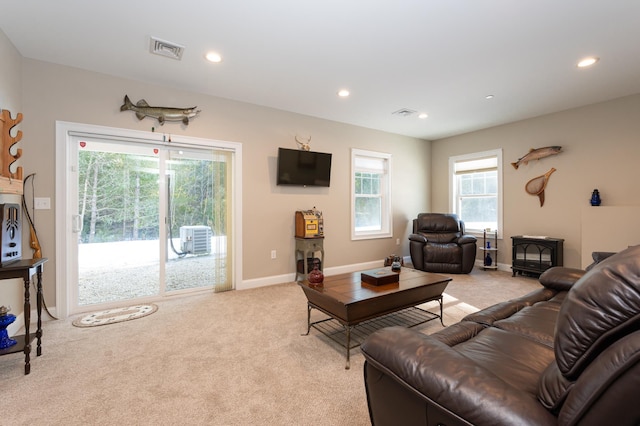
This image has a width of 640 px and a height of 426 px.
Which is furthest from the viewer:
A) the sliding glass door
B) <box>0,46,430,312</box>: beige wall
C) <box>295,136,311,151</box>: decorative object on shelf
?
<box>295,136,311,151</box>: decorative object on shelf

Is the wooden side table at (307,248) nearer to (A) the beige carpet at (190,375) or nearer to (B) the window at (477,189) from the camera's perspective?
(A) the beige carpet at (190,375)

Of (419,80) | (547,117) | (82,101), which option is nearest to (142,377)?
(82,101)

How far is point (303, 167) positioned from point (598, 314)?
4.05m

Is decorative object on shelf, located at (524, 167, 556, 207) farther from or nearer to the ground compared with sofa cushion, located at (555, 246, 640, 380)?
farther from the ground

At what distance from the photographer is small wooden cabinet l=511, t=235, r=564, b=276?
14.9 ft

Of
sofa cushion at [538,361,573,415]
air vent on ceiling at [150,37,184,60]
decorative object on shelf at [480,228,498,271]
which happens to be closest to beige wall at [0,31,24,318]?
air vent on ceiling at [150,37,184,60]

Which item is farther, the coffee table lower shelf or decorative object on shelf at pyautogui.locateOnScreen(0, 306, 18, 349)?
the coffee table lower shelf

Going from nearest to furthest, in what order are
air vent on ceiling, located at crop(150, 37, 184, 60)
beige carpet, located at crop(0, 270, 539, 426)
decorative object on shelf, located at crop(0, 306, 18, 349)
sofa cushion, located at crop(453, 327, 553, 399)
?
sofa cushion, located at crop(453, 327, 553, 399)
beige carpet, located at crop(0, 270, 539, 426)
decorative object on shelf, located at crop(0, 306, 18, 349)
air vent on ceiling, located at crop(150, 37, 184, 60)

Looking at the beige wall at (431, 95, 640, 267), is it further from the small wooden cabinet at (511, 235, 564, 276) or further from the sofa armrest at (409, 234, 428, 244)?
the sofa armrest at (409, 234, 428, 244)

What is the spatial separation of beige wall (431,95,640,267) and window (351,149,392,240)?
6.20ft

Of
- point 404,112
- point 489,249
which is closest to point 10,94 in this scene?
point 404,112

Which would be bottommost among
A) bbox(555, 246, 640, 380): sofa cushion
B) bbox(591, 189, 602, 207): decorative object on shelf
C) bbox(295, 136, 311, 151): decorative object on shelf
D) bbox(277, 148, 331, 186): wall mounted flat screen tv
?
bbox(555, 246, 640, 380): sofa cushion

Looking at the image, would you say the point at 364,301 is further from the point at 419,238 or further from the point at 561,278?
the point at 419,238

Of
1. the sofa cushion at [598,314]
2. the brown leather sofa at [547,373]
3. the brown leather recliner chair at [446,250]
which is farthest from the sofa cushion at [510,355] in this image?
the brown leather recliner chair at [446,250]
